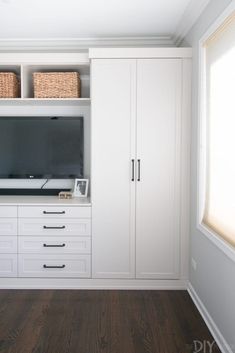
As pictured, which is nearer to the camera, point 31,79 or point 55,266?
point 55,266

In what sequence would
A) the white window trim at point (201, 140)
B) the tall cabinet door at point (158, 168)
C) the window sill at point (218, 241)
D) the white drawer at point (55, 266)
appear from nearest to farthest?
the window sill at point (218, 241) → the white window trim at point (201, 140) → the tall cabinet door at point (158, 168) → the white drawer at point (55, 266)

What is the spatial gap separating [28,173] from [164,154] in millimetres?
1497

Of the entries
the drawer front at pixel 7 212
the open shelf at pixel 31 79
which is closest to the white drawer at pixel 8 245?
the drawer front at pixel 7 212

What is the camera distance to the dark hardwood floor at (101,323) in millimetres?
2355

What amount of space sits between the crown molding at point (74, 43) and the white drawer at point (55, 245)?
6.85 feet

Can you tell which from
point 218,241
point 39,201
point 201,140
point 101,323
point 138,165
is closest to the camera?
point 218,241

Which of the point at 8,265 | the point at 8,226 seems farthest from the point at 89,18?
the point at 8,265

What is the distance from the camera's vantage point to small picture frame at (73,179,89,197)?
365 cm

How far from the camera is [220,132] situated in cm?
246

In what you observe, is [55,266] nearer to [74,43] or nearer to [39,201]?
[39,201]

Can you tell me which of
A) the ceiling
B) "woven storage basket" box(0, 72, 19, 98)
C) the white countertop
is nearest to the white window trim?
A: the ceiling

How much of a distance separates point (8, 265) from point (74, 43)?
8.03 feet

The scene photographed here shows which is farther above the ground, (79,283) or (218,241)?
(218,241)

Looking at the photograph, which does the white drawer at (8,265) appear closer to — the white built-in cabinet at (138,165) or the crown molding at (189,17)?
the white built-in cabinet at (138,165)
